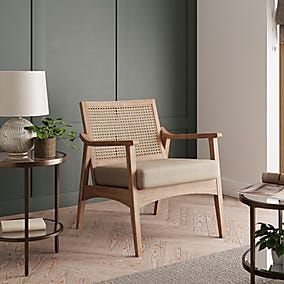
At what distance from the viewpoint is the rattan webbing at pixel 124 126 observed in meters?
3.99

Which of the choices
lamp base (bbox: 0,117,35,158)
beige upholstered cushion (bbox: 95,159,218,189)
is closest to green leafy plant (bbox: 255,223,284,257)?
beige upholstered cushion (bbox: 95,159,218,189)

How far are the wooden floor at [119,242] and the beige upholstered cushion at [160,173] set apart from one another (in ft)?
1.16

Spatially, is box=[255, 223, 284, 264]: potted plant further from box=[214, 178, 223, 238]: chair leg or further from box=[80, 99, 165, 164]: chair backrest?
box=[80, 99, 165, 164]: chair backrest

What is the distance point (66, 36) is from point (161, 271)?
6.62 ft

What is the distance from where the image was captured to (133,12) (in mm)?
4715

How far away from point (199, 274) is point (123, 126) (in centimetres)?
140

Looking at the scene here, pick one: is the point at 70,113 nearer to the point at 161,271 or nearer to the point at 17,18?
the point at 17,18

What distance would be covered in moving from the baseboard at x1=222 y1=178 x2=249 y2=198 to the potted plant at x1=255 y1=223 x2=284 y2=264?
2036 mm

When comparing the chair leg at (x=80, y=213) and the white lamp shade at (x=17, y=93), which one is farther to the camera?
the chair leg at (x=80, y=213)

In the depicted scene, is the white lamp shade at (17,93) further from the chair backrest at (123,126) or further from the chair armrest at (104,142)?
the chair backrest at (123,126)

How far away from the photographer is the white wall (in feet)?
15.0

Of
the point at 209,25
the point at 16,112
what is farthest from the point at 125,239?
the point at 209,25

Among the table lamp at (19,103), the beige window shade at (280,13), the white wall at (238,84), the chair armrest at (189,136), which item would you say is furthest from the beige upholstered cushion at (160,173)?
the beige window shade at (280,13)

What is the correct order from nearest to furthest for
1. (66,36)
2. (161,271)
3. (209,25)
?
1. (161,271)
2. (66,36)
3. (209,25)
